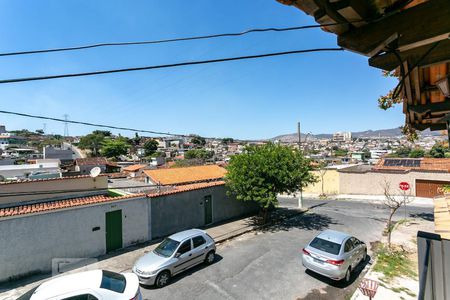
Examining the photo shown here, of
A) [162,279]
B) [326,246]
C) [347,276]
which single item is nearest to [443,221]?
[326,246]

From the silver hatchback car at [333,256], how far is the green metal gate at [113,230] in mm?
9215

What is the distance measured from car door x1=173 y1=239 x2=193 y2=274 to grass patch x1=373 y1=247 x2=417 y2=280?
761cm

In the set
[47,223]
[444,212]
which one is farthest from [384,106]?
[47,223]

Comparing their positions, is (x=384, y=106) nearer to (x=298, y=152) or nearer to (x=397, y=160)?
(x=298, y=152)

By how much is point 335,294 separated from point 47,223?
1196cm

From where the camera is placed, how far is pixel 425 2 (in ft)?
5.76

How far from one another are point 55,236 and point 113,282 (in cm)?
576

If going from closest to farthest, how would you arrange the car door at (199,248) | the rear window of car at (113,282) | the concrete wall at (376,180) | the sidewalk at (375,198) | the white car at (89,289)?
the white car at (89,289) < the rear window of car at (113,282) < the car door at (199,248) < the sidewalk at (375,198) < the concrete wall at (376,180)

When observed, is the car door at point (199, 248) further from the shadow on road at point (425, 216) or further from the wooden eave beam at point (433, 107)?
the shadow on road at point (425, 216)

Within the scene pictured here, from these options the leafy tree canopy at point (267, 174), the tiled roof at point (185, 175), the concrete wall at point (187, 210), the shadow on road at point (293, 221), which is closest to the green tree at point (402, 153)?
the tiled roof at point (185, 175)

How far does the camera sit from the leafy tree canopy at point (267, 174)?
1540cm

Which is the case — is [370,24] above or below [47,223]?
above

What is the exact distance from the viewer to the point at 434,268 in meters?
2.73

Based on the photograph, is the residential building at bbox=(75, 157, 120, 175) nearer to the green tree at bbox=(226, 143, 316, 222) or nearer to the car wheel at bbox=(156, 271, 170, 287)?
the green tree at bbox=(226, 143, 316, 222)
